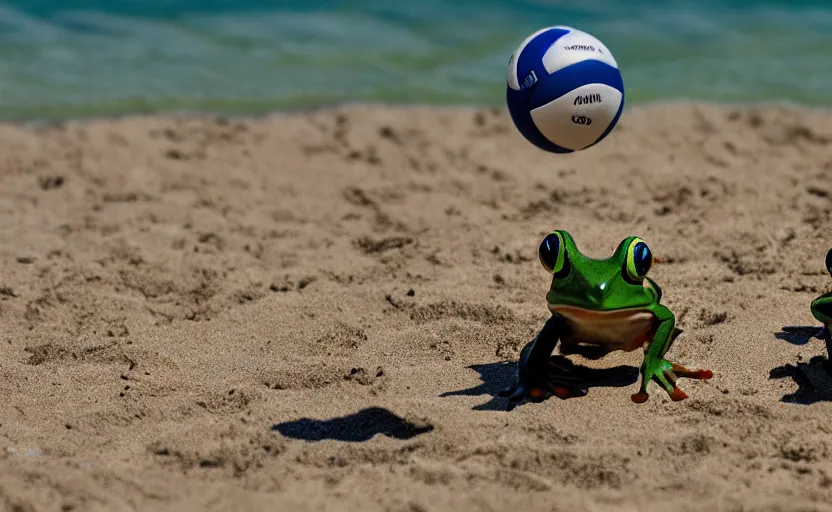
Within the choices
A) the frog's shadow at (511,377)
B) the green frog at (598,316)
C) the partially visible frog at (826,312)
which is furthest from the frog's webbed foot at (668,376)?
the partially visible frog at (826,312)

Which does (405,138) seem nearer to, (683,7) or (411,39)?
(411,39)

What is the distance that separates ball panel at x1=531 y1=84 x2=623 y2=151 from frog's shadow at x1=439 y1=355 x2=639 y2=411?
0.97m

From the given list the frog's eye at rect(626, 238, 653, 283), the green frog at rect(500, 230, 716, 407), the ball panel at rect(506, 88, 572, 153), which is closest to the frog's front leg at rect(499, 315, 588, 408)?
the green frog at rect(500, 230, 716, 407)

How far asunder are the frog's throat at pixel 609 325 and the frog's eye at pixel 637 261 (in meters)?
0.14

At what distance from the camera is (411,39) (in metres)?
11.5

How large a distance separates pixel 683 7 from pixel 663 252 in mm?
7772

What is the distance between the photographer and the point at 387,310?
17.6 feet

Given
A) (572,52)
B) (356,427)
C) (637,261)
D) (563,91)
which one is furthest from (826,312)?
(356,427)

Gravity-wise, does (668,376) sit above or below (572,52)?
below

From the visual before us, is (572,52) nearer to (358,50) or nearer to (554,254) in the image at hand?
(554,254)

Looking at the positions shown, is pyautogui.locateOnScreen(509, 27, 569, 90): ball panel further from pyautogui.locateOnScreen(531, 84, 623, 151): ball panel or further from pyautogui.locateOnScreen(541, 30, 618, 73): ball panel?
pyautogui.locateOnScreen(531, 84, 623, 151): ball panel

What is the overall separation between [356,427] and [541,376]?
32.3 inches

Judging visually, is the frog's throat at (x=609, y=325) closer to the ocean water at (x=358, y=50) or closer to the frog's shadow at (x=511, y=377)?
the frog's shadow at (x=511, y=377)

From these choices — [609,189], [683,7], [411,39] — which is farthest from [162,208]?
[683,7]
